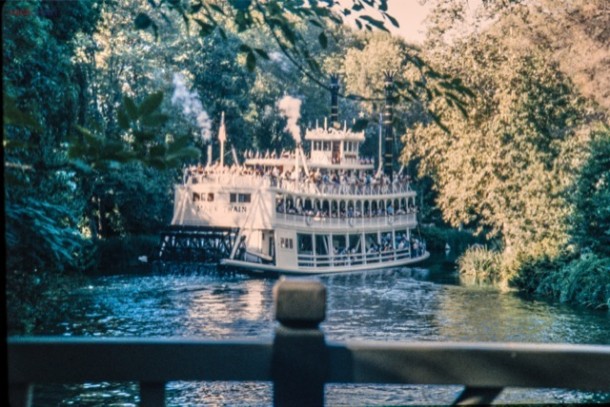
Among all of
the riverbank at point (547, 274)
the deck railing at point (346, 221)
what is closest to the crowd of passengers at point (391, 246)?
the deck railing at point (346, 221)

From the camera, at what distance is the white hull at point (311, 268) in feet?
82.7

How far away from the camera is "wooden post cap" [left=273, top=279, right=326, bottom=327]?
2.58 metres

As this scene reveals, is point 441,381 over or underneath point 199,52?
underneath

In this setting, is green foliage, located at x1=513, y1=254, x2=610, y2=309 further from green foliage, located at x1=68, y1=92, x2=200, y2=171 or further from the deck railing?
green foliage, located at x1=68, y1=92, x2=200, y2=171

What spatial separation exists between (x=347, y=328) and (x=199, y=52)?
1210 cm

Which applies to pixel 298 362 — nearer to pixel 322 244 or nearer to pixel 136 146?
pixel 136 146

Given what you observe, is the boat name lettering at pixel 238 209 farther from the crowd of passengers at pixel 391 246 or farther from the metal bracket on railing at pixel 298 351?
the metal bracket on railing at pixel 298 351

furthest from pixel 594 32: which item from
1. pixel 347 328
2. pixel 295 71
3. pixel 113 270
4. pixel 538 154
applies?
pixel 113 270

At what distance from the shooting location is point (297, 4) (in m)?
3.53

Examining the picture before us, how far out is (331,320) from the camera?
1822 centimetres

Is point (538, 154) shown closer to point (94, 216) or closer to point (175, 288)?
point (175, 288)

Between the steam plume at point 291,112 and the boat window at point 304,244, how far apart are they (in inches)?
108

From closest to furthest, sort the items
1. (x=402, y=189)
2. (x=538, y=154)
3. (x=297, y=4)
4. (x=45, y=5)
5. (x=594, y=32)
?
(x=297, y=4) → (x=45, y=5) → (x=594, y=32) → (x=538, y=154) → (x=402, y=189)

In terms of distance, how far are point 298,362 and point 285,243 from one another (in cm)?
2393
